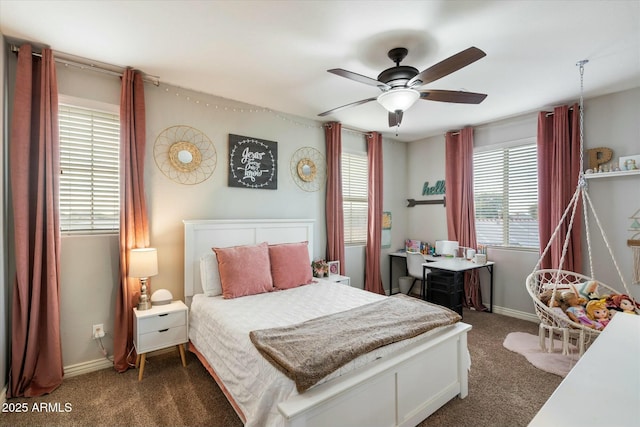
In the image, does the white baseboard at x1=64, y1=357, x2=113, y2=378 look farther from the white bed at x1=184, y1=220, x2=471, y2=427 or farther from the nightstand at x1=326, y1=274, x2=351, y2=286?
the nightstand at x1=326, y1=274, x2=351, y2=286

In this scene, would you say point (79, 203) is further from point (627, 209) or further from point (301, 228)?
point (627, 209)

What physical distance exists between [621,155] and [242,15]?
3.96 metres

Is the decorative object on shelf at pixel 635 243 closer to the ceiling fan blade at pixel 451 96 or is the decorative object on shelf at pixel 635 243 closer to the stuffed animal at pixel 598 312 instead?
the stuffed animal at pixel 598 312

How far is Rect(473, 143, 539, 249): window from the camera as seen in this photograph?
3951mm

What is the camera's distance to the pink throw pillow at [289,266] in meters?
3.10

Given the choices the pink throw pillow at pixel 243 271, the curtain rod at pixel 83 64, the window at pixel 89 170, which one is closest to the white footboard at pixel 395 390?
the pink throw pillow at pixel 243 271

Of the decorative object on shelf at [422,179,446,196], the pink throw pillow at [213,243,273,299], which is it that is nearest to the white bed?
the pink throw pillow at [213,243,273,299]

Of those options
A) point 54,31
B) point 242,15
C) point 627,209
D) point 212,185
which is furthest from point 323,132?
point 627,209

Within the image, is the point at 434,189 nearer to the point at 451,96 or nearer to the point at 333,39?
the point at 451,96

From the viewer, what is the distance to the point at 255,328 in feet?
6.70

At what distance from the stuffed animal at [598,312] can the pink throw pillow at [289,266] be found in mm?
2516

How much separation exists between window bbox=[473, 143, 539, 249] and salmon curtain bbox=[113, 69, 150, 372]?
14.0 feet

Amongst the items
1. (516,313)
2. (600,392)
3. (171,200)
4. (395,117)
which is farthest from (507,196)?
(171,200)

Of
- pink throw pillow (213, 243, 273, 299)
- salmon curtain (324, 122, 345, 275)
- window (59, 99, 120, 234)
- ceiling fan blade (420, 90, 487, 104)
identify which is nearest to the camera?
ceiling fan blade (420, 90, 487, 104)
